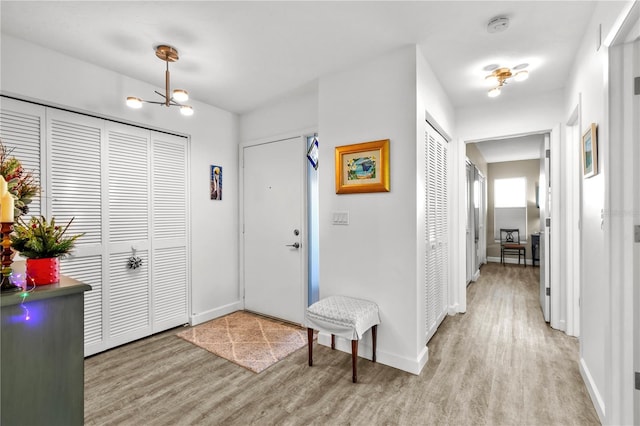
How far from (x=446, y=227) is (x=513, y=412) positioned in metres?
1.98

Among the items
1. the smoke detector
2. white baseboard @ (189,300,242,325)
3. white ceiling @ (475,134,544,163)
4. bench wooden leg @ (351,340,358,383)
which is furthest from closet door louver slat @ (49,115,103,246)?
white ceiling @ (475,134,544,163)

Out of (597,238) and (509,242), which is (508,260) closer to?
(509,242)

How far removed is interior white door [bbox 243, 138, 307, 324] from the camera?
3.38 metres

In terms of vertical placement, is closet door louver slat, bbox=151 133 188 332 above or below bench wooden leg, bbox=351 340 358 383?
above

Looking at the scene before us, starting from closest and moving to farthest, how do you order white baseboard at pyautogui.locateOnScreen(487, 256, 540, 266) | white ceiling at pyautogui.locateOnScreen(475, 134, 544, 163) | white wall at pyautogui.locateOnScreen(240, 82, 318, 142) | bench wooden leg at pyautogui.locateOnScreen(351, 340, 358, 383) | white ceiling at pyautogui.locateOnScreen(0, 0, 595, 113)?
white ceiling at pyautogui.locateOnScreen(0, 0, 595, 113)
bench wooden leg at pyautogui.locateOnScreen(351, 340, 358, 383)
white wall at pyautogui.locateOnScreen(240, 82, 318, 142)
white ceiling at pyautogui.locateOnScreen(475, 134, 544, 163)
white baseboard at pyautogui.locateOnScreen(487, 256, 540, 266)

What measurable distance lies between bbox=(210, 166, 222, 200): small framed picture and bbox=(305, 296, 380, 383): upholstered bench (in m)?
1.98

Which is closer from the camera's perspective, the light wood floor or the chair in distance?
the light wood floor

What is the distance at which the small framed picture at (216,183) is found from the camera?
3.62 metres

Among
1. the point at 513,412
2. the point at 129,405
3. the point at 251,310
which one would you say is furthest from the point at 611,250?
the point at 251,310

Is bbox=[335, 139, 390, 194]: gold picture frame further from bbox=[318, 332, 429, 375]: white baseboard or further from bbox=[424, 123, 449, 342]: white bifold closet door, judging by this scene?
bbox=[318, 332, 429, 375]: white baseboard

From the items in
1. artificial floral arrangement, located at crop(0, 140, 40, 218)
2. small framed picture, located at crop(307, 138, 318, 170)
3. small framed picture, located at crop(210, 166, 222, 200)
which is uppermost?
small framed picture, located at crop(307, 138, 318, 170)

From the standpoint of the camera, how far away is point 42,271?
1.21 metres

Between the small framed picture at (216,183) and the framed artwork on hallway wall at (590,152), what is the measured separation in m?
3.46

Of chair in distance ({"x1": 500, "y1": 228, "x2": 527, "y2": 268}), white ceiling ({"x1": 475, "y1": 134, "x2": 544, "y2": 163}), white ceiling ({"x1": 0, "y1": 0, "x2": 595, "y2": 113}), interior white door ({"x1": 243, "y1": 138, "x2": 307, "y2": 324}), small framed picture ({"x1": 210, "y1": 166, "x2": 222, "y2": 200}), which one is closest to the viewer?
white ceiling ({"x1": 0, "y1": 0, "x2": 595, "y2": 113})
